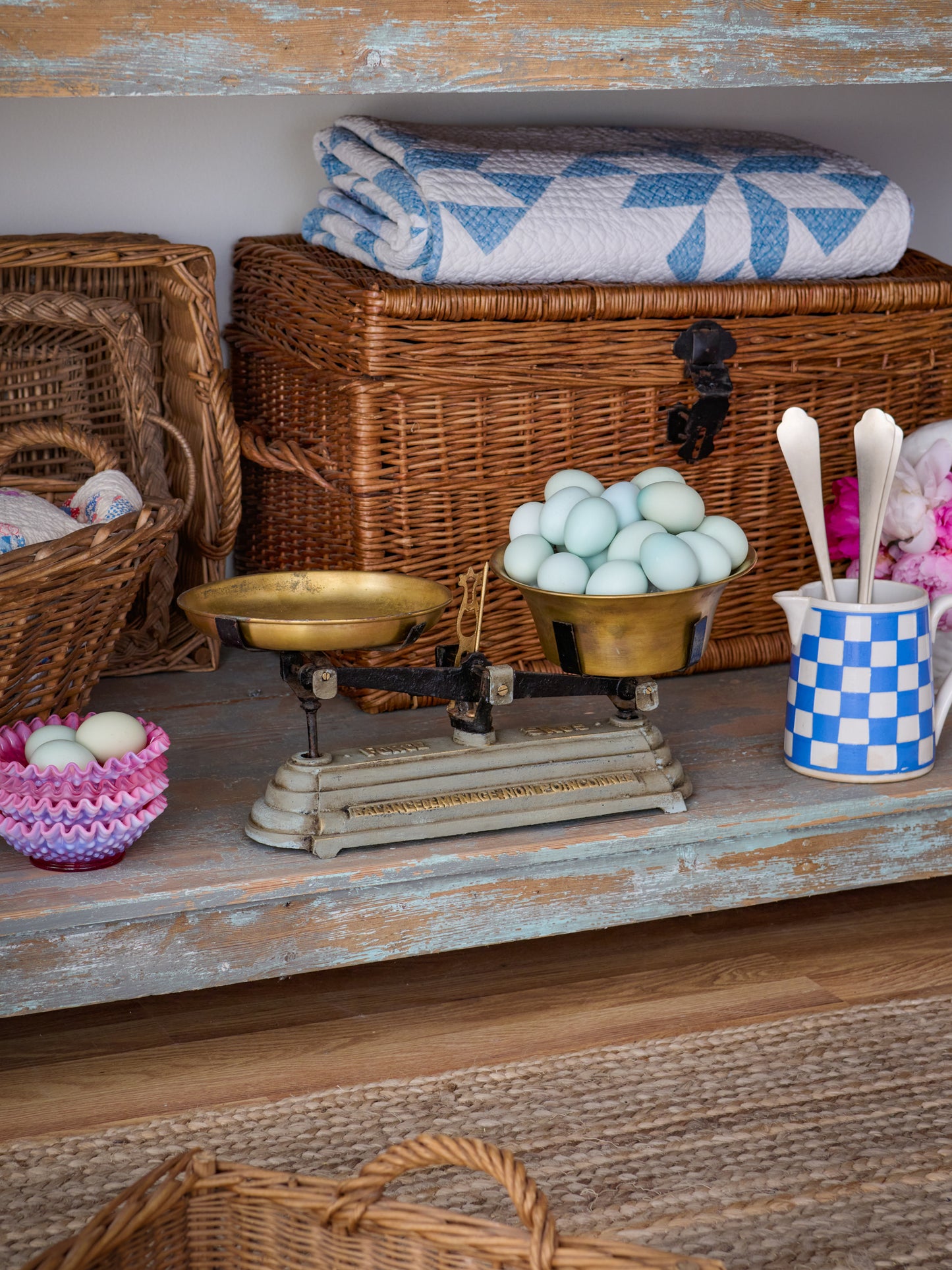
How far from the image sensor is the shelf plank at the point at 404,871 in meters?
1.08

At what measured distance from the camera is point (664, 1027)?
1240mm

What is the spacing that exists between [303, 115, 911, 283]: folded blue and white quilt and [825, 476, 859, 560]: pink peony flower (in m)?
0.24

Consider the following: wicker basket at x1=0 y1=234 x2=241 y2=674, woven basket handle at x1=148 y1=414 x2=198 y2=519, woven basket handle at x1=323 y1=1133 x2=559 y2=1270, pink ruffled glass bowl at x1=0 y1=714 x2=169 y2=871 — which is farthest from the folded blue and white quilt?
woven basket handle at x1=323 y1=1133 x2=559 y2=1270

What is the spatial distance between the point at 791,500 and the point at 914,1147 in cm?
76

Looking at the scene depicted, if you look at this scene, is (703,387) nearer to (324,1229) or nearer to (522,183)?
(522,183)

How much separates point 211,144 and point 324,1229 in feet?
4.45

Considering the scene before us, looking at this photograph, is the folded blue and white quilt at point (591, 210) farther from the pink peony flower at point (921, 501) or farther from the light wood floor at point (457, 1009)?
the light wood floor at point (457, 1009)

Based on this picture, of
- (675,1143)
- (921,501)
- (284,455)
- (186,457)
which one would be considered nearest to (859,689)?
(921,501)

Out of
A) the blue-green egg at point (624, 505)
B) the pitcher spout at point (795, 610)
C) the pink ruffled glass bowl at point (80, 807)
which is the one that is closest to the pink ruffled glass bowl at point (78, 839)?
the pink ruffled glass bowl at point (80, 807)

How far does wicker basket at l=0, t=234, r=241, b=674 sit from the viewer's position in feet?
4.98

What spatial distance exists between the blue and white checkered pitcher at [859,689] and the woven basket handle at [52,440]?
736 millimetres

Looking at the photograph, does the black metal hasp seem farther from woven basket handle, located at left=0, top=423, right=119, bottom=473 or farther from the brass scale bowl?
woven basket handle, located at left=0, top=423, right=119, bottom=473

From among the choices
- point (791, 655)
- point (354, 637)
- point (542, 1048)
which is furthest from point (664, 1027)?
point (354, 637)

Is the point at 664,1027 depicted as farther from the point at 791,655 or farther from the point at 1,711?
the point at 1,711
